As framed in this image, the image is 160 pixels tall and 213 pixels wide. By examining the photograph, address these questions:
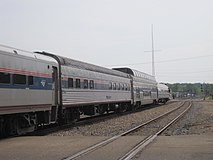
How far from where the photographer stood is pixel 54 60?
1925 cm

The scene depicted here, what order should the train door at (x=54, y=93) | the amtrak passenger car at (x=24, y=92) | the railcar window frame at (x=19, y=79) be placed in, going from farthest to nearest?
1. the train door at (x=54, y=93)
2. the railcar window frame at (x=19, y=79)
3. the amtrak passenger car at (x=24, y=92)

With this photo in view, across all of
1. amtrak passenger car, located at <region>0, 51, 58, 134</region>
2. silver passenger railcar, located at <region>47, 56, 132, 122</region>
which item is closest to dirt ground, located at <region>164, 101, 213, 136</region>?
silver passenger railcar, located at <region>47, 56, 132, 122</region>

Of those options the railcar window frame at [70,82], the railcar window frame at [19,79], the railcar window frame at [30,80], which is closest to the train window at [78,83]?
the railcar window frame at [70,82]

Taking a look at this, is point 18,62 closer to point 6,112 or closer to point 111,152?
point 6,112

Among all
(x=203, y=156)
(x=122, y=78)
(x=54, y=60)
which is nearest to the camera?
(x=203, y=156)

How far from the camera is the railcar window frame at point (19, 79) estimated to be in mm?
14742

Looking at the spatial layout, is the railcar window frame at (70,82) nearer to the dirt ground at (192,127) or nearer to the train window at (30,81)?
the train window at (30,81)

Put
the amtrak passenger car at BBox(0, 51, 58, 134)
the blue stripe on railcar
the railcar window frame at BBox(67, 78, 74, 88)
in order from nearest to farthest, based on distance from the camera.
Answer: the amtrak passenger car at BBox(0, 51, 58, 134) → the blue stripe on railcar → the railcar window frame at BBox(67, 78, 74, 88)

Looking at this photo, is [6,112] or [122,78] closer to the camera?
[6,112]

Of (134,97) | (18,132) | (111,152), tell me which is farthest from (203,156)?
(134,97)

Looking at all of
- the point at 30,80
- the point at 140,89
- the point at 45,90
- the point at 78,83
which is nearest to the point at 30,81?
the point at 30,80

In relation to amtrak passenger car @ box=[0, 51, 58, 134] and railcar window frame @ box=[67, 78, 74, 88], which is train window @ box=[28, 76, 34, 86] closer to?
amtrak passenger car @ box=[0, 51, 58, 134]

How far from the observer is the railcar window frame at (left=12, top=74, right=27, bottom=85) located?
48.4ft

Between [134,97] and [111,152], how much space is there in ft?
93.3
